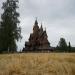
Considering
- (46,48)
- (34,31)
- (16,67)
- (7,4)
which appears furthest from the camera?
(34,31)

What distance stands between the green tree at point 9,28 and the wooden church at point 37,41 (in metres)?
19.1

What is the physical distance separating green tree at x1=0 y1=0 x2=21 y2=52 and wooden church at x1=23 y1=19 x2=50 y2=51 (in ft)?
62.7

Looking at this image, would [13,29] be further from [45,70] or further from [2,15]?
[45,70]

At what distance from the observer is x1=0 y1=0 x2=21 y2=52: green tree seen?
162 ft

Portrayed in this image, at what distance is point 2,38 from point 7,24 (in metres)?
3.28

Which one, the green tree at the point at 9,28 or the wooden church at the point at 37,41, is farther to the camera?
the wooden church at the point at 37,41

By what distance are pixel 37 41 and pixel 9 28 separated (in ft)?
80.0

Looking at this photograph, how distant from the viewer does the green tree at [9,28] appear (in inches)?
1948

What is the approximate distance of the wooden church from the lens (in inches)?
2794

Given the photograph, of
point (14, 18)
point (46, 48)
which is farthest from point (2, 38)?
point (46, 48)

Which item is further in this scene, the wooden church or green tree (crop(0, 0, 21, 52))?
the wooden church

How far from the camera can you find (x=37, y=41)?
73500 millimetres

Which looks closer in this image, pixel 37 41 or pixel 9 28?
pixel 9 28

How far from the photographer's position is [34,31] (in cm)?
7712
